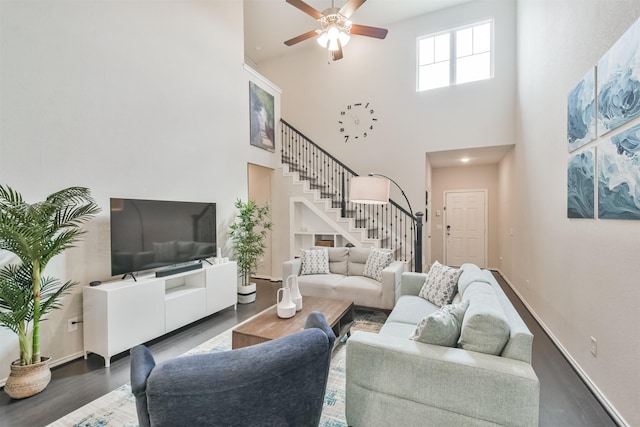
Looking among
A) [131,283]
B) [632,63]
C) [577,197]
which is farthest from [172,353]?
[632,63]

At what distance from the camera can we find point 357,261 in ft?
14.1

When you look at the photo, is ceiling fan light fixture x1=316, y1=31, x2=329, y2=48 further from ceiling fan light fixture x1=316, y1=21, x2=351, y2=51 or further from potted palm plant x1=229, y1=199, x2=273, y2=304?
potted palm plant x1=229, y1=199, x2=273, y2=304

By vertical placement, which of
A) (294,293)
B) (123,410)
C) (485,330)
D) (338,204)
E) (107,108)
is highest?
(107,108)

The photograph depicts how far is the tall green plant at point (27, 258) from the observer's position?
6.91 feet

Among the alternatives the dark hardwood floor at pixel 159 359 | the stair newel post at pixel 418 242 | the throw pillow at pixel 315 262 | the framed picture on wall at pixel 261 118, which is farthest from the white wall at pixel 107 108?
the stair newel post at pixel 418 242

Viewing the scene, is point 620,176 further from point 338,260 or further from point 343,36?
point 338,260

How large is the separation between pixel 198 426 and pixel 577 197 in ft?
10.5

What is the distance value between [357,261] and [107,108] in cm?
361

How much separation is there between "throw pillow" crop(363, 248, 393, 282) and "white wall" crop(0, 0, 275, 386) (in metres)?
2.32

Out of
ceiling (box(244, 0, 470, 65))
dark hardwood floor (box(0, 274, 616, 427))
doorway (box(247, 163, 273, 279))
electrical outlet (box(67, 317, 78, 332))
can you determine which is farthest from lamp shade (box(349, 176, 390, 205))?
ceiling (box(244, 0, 470, 65))

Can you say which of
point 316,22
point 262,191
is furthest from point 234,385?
point 316,22

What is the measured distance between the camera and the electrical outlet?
8.86ft

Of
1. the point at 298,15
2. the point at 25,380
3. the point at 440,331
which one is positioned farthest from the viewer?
the point at 298,15

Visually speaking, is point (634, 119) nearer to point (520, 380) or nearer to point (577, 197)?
point (577, 197)
